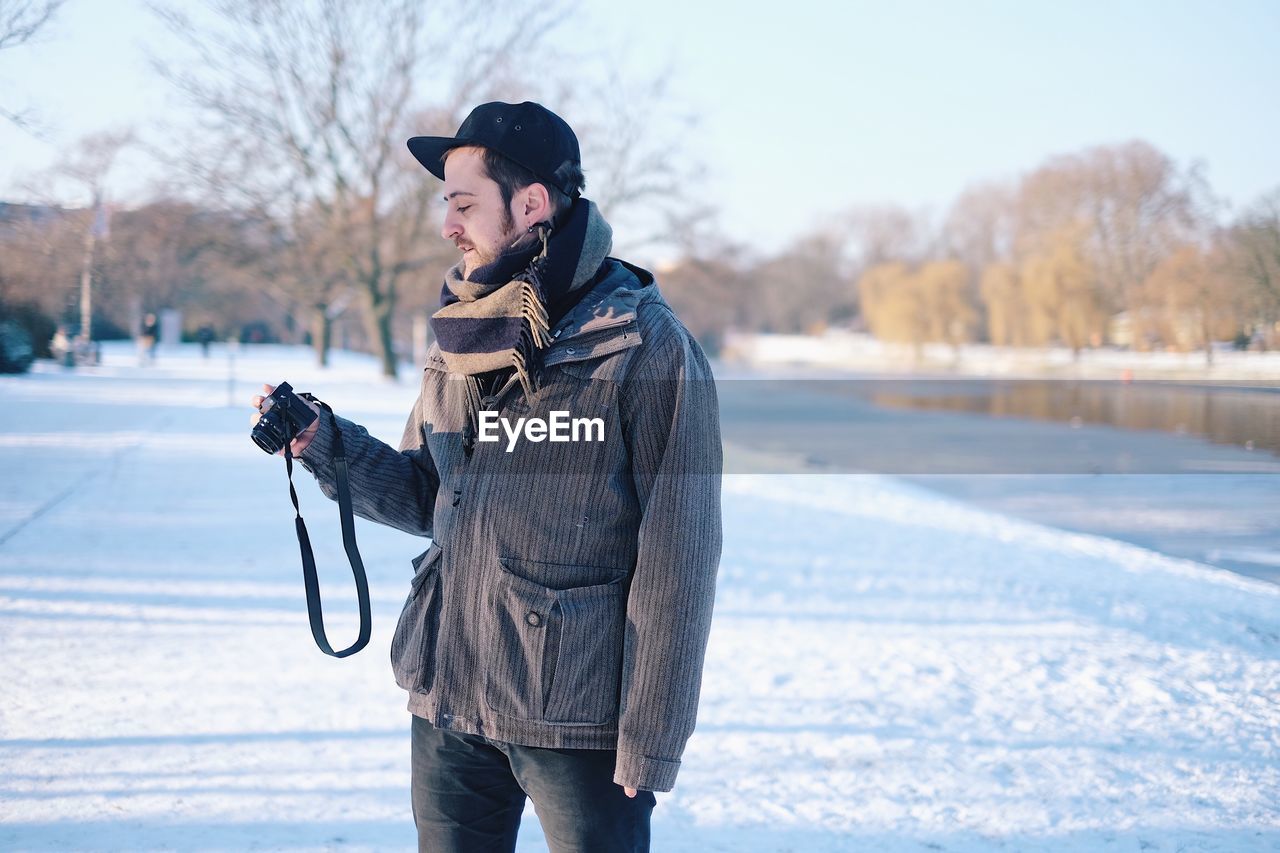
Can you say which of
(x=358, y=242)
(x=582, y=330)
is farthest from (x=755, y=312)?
(x=582, y=330)

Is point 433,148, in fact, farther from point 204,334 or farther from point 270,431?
point 204,334

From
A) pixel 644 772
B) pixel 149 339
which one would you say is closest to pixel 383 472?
pixel 644 772

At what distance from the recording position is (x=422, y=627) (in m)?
1.98

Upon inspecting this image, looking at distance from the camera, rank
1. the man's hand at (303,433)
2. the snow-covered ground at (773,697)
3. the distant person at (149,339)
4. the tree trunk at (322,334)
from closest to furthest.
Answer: the man's hand at (303,433)
the snow-covered ground at (773,697)
the distant person at (149,339)
the tree trunk at (322,334)

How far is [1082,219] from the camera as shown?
7816mm

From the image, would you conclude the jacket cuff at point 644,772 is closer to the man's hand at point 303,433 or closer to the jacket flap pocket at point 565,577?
the jacket flap pocket at point 565,577

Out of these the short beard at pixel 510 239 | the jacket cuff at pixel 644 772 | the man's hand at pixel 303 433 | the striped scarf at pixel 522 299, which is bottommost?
the jacket cuff at pixel 644 772

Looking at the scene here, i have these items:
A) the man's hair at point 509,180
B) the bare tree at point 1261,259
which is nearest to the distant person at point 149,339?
the bare tree at point 1261,259

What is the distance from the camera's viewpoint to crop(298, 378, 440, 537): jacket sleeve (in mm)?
2127

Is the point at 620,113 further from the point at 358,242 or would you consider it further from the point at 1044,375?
the point at 1044,375

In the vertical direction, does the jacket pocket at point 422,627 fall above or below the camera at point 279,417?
below

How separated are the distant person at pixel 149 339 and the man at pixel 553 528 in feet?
61.6

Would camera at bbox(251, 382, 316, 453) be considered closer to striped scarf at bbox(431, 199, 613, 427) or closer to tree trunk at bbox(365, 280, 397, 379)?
striped scarf at bbox(431, 199, 613, 427)

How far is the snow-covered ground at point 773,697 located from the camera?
3393 mm
